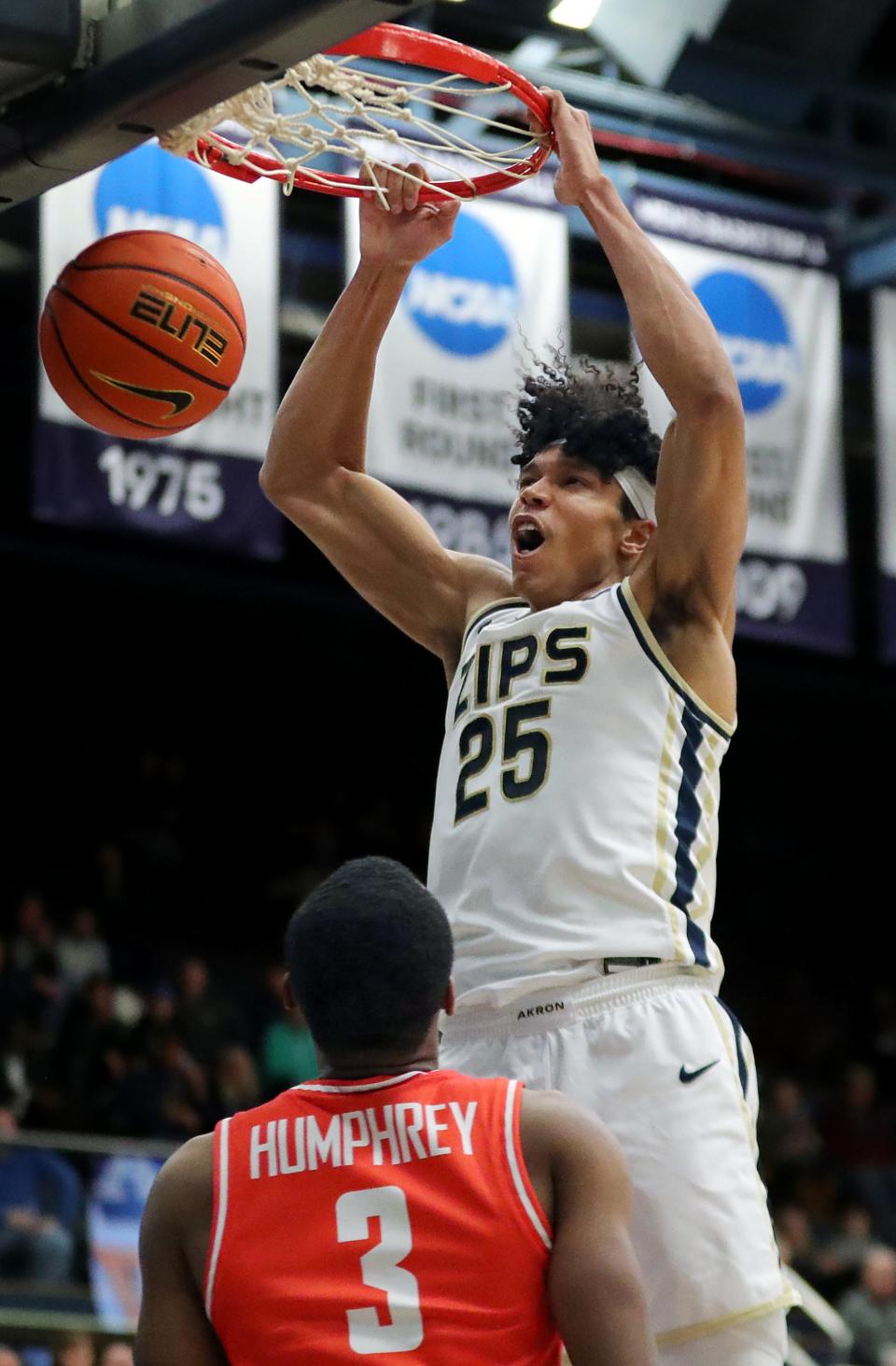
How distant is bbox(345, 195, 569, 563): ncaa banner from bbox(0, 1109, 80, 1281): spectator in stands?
12.0ft

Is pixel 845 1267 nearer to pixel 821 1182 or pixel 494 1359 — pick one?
pixel 821 1182

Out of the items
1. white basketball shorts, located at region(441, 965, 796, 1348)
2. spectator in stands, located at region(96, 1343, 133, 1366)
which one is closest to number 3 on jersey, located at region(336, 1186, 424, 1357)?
white basketball shorts, located at region(441, 965, 796, 1348)

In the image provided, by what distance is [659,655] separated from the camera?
360 cm

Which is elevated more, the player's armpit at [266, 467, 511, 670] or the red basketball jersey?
the player's armpit at [266, 467, 511, 670]

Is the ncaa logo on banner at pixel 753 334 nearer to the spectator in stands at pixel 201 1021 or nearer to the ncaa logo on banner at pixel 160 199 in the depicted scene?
the ncaa logo on banner at pixel 160 199

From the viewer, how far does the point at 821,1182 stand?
13.2m

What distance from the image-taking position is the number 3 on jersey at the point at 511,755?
3562 millimetres

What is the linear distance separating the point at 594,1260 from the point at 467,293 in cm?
838

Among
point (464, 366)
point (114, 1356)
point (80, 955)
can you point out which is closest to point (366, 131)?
point (114, 1356)

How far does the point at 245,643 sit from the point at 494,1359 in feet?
46.7

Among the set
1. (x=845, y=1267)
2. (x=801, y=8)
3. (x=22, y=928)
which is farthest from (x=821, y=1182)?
(x=801, y=8)

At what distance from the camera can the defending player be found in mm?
2461

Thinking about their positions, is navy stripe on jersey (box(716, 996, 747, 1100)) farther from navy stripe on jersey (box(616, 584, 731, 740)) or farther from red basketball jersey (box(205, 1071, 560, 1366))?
red basketball jersey (box(205, 1071, 560, 1366))

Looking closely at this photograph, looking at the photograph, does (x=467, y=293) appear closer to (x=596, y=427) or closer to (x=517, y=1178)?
(x=596, y=427)
